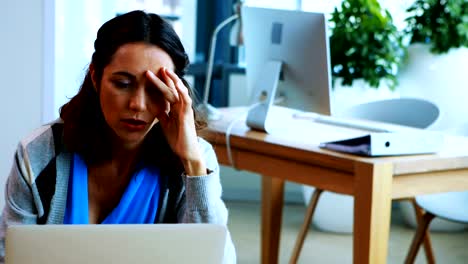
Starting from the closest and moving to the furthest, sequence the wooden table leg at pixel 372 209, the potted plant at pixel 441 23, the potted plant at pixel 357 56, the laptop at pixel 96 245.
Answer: the laptop at pixel 96 245 < the wooden table leg at pixel 372 209 < the potted plant at pixel 441 23 < the potted plant at pixel 357 56

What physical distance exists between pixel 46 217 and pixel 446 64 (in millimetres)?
3166

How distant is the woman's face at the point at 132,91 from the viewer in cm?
170

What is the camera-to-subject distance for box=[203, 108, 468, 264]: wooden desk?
2.67 m

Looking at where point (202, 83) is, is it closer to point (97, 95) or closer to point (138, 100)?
point (97, 95)

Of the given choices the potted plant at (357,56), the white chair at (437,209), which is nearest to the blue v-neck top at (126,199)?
the white chair at (437,209)

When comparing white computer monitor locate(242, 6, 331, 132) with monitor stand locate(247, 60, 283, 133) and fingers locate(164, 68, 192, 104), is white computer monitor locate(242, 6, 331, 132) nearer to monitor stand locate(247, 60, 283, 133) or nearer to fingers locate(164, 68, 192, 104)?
monitor stand locate(247, 60, 283, 133)

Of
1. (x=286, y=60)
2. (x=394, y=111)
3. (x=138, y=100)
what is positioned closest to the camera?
(x=138, y=100)

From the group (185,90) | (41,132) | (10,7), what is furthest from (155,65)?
(10,7)

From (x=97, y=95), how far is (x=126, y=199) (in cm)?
23

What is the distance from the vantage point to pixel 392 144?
2766mm

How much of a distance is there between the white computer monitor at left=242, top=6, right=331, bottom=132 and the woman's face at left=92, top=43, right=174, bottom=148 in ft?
4.44

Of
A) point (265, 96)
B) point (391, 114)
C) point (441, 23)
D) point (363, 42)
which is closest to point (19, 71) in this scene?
point (265, 96)

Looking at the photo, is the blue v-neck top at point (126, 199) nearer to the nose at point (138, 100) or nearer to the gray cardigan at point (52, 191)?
the gray cardigan at point (52, 191)

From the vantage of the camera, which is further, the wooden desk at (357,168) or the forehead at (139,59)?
the wooden desk at (357,168)
